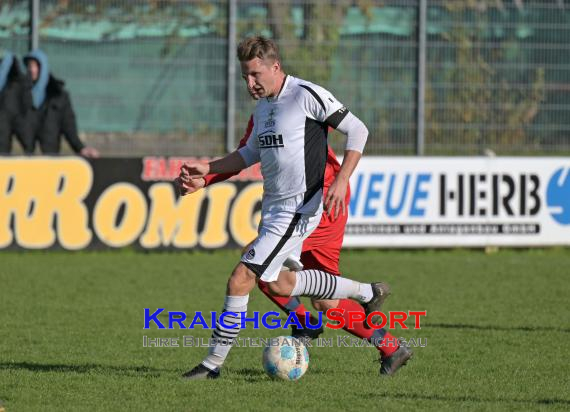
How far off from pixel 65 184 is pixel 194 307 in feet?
14.8

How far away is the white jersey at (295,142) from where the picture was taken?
24.0ft

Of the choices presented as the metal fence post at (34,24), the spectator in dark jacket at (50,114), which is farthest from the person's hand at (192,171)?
the metal fence post at (34,24)

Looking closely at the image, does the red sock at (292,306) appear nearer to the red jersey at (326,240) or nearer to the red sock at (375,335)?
the red jersey at (326,240)

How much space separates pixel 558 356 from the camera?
8.40m

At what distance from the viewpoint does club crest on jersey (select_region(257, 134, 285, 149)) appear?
24.0 feet

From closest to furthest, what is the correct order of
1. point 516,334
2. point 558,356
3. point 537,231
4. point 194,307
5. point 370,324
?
point 370,324 → point 558,356 → point 516,334 → point 194,307 → point 537,231

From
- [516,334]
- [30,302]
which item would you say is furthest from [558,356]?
[30,302]

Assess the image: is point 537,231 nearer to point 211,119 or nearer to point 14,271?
point 211,119

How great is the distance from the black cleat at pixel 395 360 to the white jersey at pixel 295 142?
98 centimetres

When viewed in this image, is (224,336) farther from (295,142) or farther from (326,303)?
(295,142)

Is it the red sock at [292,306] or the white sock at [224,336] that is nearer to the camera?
the white sock at [224,336]

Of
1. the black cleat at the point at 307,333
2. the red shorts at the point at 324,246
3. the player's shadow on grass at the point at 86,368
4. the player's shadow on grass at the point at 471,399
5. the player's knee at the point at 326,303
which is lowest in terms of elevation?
the player's shadow on grass at the point at 86,368

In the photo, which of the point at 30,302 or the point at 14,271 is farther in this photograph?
the point at 14,271

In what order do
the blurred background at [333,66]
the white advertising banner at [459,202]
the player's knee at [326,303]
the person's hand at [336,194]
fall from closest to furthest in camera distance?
the person's hand at [336,194] → the player's knee at [326,303] → the white advertising banner at [459,202] → the blurred background at [333,66]
